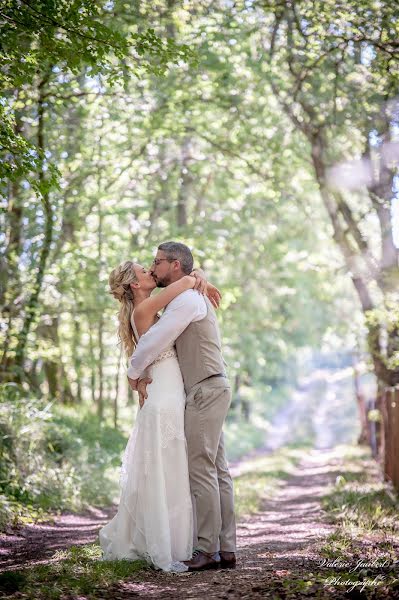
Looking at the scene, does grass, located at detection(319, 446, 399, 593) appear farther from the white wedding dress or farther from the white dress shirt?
the white dress shirt

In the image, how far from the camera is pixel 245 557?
19.7 ft

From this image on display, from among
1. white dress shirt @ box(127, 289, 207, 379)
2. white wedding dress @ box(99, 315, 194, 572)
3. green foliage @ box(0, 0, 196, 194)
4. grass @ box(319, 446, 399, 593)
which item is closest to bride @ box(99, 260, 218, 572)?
white wedding dress @ box(99, 315, 194, 572)

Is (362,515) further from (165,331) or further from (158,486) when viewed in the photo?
(165,331)

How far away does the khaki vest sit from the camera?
579 centimetres

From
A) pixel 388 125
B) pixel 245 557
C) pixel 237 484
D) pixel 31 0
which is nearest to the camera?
pixel 31 0

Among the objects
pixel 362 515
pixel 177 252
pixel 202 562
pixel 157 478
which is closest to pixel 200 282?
pixel 177 252

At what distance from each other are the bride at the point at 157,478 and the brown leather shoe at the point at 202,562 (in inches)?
2.5

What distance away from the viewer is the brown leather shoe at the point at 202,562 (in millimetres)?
5469

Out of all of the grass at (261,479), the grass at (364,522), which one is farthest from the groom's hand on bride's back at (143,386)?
the grass at (261,479)

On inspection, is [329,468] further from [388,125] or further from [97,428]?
[388,125]

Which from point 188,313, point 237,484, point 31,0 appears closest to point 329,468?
point 237,484

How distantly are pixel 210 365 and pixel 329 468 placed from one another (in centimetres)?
1086

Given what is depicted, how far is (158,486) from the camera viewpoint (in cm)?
556

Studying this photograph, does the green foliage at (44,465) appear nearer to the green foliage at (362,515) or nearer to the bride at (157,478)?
the bride at (157,478)
